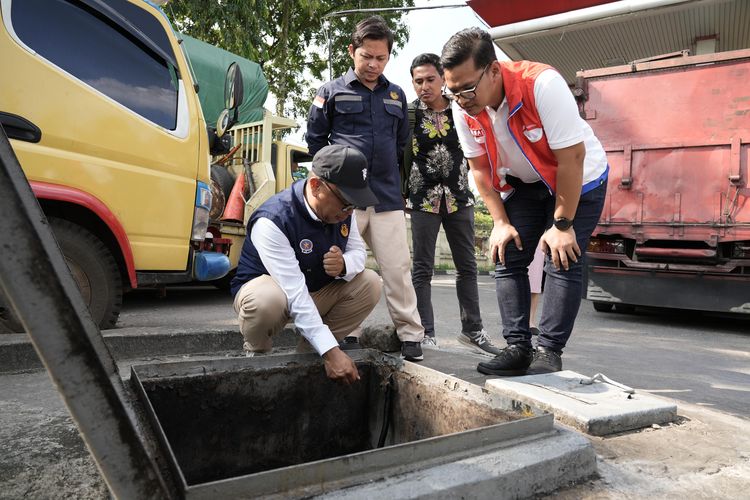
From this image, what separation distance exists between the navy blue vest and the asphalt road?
167 cm

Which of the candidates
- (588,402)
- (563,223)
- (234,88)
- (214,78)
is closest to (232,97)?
(234,88)

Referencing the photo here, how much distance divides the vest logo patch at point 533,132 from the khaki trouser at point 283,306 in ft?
2.95

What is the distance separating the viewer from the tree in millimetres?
11125

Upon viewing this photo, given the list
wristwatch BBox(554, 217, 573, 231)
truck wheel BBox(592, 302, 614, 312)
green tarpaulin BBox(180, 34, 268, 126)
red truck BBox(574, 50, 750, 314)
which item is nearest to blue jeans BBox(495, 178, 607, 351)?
wristwatch BBox(554, 217, 573, 231)

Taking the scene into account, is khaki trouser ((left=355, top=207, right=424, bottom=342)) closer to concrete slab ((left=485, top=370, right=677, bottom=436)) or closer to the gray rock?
the gray rock

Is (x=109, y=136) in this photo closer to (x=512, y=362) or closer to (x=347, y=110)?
(x=347, y=110)

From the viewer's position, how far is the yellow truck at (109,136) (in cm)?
283

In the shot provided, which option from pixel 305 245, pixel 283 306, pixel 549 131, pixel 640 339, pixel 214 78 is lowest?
pixel 640 339

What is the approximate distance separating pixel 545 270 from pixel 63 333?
1.92m

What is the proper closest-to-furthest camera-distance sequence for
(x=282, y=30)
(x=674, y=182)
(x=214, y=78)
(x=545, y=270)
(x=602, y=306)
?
(x=545, y=270)
(x=674, y=182)
(x=602, y=306)
(x=214, y=78)
(x=282, y=30)

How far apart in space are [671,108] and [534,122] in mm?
4113

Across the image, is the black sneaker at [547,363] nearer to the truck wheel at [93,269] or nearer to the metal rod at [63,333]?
the metal rod at [63,333]

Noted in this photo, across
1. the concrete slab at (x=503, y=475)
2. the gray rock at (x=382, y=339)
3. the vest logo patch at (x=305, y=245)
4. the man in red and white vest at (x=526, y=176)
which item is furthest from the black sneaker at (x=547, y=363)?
the vest logo patch at (x=305, y=245)

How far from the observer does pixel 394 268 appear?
2.81 metres
